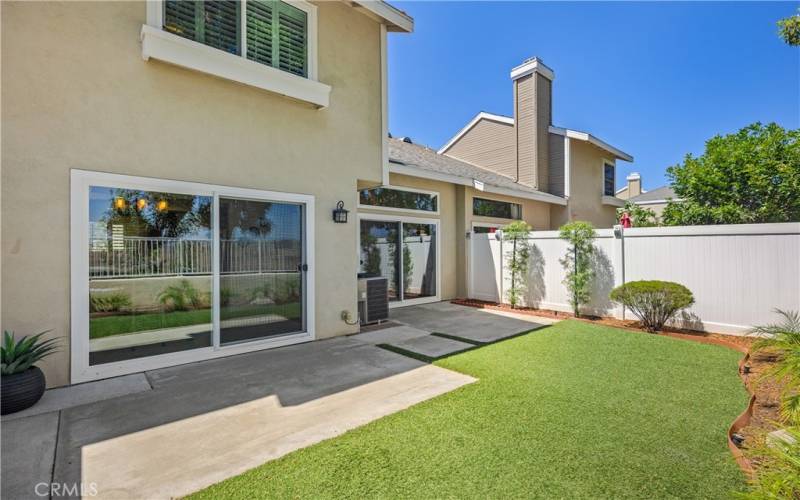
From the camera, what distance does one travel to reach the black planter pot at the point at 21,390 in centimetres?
364

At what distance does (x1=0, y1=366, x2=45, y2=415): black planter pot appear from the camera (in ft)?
11.9

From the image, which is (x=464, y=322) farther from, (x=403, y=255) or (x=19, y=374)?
(x=19, y=374)

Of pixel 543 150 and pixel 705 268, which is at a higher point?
pixel 543 150

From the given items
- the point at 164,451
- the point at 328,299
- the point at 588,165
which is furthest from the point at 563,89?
the point at 164,451

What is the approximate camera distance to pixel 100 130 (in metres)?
4.62

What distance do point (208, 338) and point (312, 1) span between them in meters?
6.13

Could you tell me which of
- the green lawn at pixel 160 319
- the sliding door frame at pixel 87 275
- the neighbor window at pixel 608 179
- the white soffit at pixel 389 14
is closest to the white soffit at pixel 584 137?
the neighbor window at pixel 608 179

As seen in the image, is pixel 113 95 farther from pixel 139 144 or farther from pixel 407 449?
pixel 407 449

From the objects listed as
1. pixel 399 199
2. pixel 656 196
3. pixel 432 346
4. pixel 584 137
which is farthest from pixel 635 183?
pixel 432 346

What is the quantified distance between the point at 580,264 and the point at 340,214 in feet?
20.7

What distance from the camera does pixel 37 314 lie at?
13.9 ft

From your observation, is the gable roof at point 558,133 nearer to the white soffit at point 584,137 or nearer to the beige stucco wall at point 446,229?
the white soffit at point 584,137

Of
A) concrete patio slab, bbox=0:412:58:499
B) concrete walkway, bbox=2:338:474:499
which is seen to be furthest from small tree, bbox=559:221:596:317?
concrete patio slab, bbox=0:412:58:499

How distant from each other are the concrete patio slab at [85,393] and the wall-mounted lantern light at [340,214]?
3863mm
